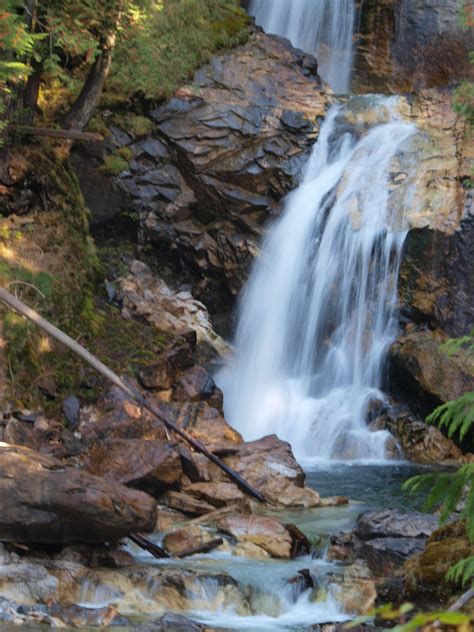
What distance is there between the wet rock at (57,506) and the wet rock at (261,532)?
1117mm

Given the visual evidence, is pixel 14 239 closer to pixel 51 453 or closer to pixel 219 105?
pixel 51 453

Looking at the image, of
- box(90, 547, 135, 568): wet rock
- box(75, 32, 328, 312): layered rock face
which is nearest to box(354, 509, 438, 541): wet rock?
box(90, 547, 135, 568): wet rock

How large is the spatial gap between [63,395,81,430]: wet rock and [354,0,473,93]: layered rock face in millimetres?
13699

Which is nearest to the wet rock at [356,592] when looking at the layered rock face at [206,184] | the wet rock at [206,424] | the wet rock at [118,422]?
the wet rock at [118,422]

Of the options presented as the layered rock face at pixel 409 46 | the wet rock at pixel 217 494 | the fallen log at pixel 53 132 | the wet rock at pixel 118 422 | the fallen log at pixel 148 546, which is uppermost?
the layered rock face at pixel 409 46

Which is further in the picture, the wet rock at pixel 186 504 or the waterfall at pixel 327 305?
the waterfall at pixel 327 305

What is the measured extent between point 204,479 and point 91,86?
22.8 feet

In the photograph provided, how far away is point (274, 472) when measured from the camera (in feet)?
30.8

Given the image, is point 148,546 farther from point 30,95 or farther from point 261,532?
point 30,95

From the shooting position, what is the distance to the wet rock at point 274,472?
8922mm

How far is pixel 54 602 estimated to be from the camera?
5648 millimetres

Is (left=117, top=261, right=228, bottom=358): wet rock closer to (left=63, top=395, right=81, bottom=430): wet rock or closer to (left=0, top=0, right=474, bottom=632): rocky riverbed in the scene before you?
(left=0, top=0, right=474, bottom=632): rocky riverbed

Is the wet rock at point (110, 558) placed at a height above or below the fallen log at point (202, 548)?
below

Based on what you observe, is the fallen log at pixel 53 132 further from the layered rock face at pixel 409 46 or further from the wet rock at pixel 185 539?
the layered rock face at pixel 409 46
